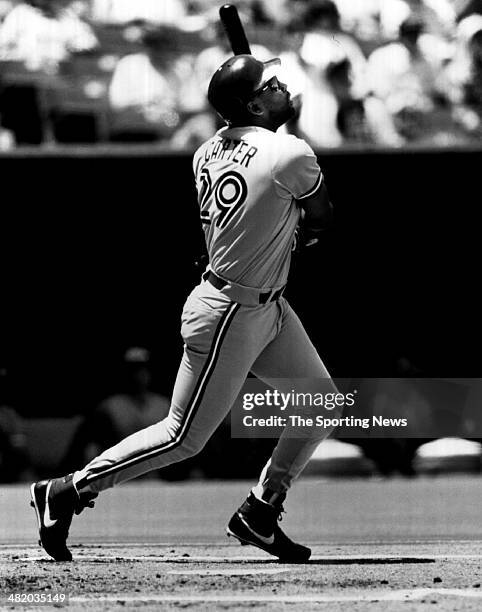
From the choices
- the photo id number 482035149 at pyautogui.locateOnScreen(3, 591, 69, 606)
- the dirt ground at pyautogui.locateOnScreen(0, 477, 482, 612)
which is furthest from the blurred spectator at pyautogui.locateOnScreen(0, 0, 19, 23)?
the photo id number 482035149 at pyautogui.locateOnScreen(3, 591, 69, 606)

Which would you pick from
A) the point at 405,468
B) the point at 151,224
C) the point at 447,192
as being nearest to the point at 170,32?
the point at 151,224

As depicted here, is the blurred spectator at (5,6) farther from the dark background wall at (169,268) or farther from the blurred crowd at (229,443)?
the blurred crowd at (229,443)

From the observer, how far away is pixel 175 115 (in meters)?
9.16

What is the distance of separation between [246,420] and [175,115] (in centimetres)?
234

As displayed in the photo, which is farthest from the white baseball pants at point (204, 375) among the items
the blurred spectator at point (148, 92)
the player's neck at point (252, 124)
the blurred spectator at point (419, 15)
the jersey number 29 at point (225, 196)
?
the blurred spectator at point (419, 15)

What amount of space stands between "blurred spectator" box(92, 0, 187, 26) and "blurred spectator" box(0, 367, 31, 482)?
9.62 ft

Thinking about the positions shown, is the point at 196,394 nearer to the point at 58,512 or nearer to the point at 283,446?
the point at 283,446

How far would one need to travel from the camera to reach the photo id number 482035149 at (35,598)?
123 inches

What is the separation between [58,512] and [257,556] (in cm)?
80

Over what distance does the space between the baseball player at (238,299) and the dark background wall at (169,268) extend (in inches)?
180

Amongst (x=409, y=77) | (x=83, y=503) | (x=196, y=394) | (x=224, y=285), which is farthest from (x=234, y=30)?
(x=409, y=77)

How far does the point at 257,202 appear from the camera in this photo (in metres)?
3.92

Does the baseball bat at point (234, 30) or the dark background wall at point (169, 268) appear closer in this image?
the baseball bat at point (234, 30)

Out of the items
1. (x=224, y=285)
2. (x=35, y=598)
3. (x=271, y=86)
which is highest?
(x=271, y=86)
